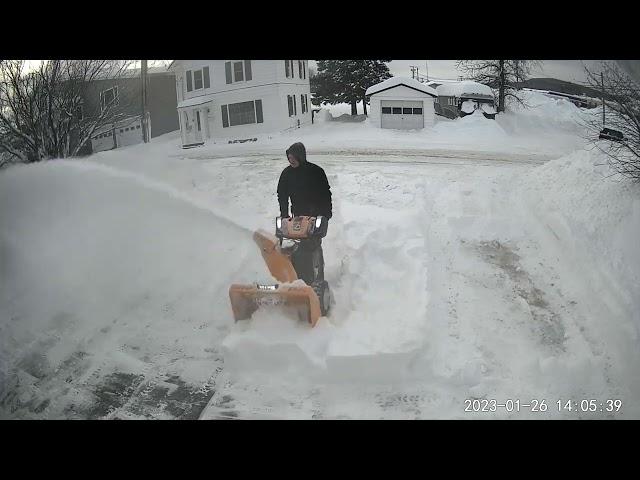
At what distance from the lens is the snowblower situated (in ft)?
10.3

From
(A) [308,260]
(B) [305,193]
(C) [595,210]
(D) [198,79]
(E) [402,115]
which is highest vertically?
(D) [198,79]

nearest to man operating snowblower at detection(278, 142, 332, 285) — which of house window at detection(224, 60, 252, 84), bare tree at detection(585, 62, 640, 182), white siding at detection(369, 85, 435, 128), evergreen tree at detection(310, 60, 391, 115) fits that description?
evergreen tree at detection(310, 60, 391, 115)

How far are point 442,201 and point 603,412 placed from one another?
2.01 meters

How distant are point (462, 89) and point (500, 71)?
0.29 m

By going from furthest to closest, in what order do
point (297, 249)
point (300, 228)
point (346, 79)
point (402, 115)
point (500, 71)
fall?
point (402, 115)
point (346, 79)
point (500, 71)
point (297, 249)
point (300, 228)

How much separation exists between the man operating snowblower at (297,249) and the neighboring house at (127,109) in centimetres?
115

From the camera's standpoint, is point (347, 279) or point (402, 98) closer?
point (347, 279)

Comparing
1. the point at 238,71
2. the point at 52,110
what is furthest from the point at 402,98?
the point at 52,110

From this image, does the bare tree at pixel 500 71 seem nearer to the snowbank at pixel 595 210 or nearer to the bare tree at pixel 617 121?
the bare tree at pixel 617 121

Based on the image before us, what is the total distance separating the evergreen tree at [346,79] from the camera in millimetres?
3746

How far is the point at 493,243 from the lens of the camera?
404cm

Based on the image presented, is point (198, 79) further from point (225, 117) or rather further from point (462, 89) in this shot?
point (462, 89)

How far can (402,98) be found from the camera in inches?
157

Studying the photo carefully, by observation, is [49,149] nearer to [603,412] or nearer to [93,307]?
[93,307]
